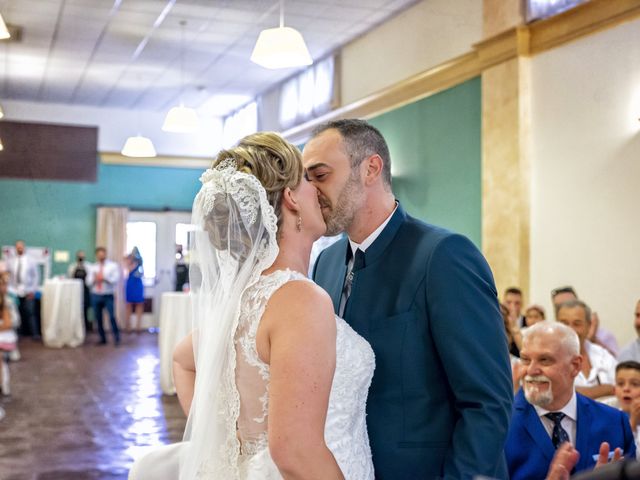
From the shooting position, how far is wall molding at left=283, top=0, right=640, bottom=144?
646 centimetres

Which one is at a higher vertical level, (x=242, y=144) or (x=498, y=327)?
(x=242, y=144)

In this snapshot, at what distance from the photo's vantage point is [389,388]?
1819mm

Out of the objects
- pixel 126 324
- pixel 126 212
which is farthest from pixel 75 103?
pixel 126 324

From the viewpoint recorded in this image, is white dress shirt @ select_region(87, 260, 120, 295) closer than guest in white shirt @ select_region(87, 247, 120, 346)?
No

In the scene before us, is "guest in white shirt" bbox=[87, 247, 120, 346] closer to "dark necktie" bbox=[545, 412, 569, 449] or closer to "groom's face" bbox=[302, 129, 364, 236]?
"dark necktie" bbox=[545, 412, 569, 449]

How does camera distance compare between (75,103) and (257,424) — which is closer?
(257,424)

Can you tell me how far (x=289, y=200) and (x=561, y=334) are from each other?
5.71ft

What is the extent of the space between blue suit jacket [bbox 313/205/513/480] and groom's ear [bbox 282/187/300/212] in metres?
0.27

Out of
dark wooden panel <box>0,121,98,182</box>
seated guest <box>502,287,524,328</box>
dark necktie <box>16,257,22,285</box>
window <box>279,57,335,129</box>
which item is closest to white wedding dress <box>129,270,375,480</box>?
dark wooden panel <box>0,121,98,182</box>

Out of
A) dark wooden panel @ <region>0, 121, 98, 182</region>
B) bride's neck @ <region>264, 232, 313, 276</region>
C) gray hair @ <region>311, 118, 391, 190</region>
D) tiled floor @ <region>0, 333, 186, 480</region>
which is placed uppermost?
dark wooden panel @ <region>0, 121, 98, 182</region>

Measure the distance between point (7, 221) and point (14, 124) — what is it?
863mm

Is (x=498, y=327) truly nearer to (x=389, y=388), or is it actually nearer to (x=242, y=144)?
(x=389, y=388)

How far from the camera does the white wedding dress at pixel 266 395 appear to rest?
1720 mm

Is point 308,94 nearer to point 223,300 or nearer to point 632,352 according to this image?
point 632,352
